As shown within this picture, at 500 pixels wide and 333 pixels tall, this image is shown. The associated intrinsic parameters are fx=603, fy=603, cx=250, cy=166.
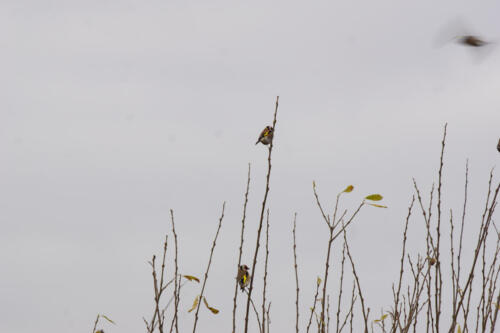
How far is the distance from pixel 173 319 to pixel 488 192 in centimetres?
157

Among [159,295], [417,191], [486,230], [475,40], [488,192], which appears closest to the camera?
[475,40]

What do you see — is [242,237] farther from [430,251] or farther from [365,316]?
[430,251]

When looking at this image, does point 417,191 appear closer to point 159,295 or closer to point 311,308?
point 311,308

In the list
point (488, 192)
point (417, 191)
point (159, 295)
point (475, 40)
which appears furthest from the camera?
point (417, 191)

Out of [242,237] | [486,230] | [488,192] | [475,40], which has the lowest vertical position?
[242,237]

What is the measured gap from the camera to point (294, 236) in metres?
2.99

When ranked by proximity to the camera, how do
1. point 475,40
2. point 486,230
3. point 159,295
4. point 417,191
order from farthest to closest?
point 417,191, point 486,230, point 159,295, point 475,40

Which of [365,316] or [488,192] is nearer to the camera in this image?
[365,316]

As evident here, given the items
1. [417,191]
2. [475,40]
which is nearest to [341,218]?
[417,191]

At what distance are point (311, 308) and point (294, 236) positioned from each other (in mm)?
414

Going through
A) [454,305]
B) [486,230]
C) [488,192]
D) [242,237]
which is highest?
[488,192]

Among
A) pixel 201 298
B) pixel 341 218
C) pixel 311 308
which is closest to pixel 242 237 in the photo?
pixel 201 298

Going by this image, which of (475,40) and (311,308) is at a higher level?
(475,40)

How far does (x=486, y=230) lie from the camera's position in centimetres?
265
